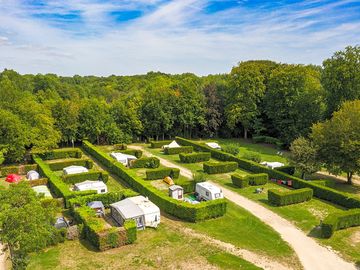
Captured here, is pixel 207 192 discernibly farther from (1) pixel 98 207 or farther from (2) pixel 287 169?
(2) pixel 287 169

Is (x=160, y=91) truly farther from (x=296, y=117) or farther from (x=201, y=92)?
(x=296, y=117)

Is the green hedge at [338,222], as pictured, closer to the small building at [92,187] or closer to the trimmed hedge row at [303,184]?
the trimmed hedge row at [303,184]

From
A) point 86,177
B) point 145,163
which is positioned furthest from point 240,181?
point 86,177

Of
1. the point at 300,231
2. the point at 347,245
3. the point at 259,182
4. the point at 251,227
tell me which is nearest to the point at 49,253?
the point at 251,227

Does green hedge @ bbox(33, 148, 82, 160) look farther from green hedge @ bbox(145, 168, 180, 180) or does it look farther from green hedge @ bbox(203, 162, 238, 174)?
green hedge @ bbox(203, 162, 238, 174)

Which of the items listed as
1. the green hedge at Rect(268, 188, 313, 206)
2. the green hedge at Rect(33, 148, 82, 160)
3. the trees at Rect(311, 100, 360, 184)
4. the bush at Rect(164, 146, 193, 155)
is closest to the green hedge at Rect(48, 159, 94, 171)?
the green hedge at Rect(33, 148, 82, 160)

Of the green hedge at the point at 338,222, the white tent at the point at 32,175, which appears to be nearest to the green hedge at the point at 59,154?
the white tent at the point at 32,175
